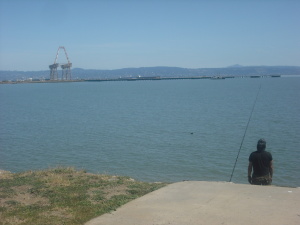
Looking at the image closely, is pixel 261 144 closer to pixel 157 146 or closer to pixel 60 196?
pixel 60 196

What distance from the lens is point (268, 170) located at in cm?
809

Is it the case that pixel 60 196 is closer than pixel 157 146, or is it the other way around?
pixel 60 196

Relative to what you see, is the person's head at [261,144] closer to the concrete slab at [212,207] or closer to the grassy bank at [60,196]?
the concrete slab at [212,207]

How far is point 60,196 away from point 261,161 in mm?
4274

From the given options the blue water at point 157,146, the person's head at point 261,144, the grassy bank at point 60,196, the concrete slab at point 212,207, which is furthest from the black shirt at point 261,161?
the blue water at point 157,146

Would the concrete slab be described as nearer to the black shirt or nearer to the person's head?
the black shirt

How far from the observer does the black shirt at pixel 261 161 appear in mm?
7930

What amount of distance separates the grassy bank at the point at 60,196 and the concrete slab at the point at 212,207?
568 mm

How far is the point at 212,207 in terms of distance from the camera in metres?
6.54

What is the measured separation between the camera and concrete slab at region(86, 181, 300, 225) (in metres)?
5.97

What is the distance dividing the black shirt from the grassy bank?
90.4 inches

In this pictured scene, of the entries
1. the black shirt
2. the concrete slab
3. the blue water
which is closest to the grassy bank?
the concrete slab

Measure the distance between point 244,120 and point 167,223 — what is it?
2881 cm

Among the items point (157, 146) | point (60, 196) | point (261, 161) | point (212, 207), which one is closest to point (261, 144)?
point (261, 161)
